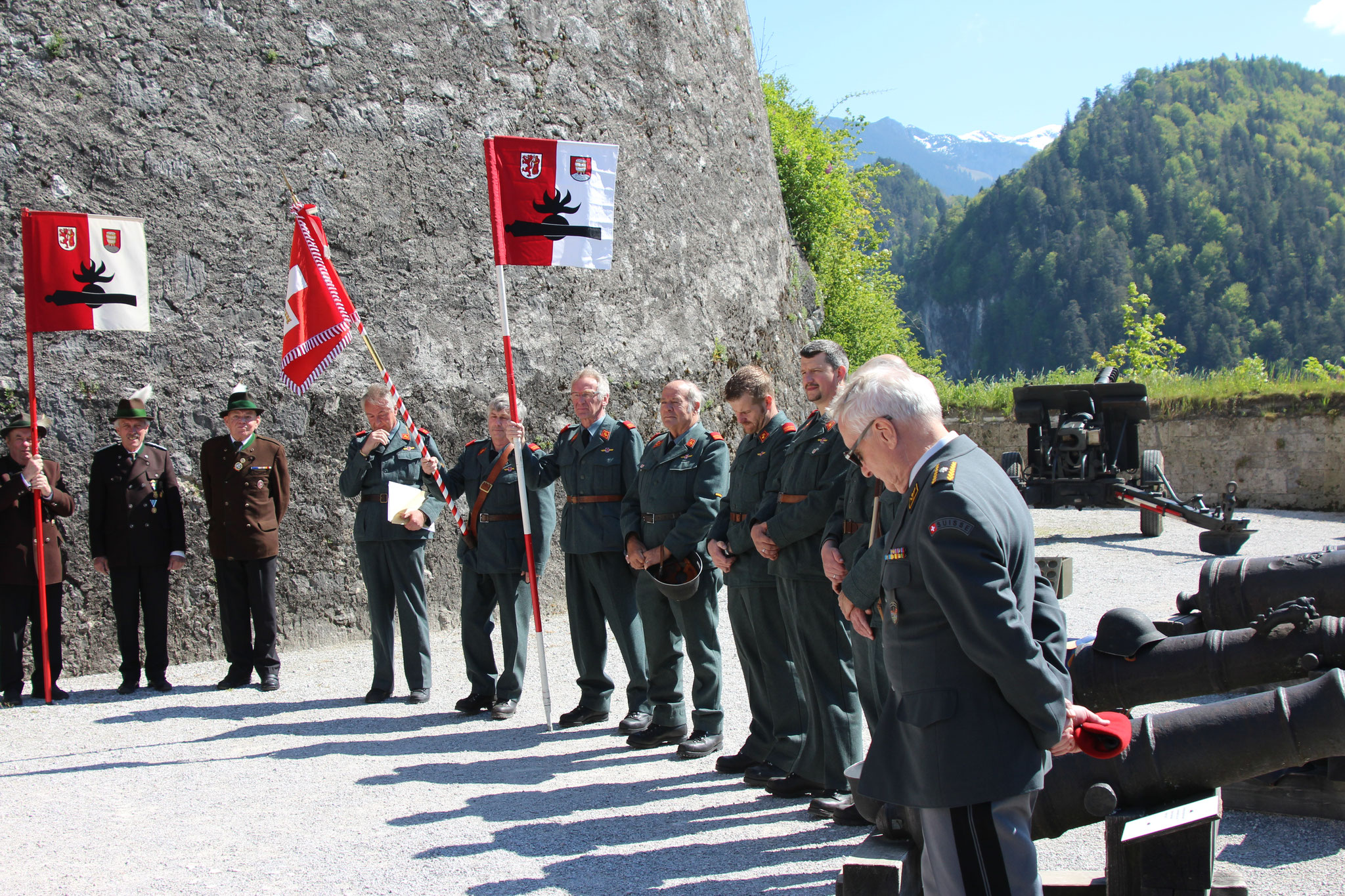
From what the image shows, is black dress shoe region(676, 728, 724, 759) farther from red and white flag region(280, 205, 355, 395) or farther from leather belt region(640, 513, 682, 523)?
red and white flag region(280, 205, 355, 395)

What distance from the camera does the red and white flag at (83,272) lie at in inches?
258

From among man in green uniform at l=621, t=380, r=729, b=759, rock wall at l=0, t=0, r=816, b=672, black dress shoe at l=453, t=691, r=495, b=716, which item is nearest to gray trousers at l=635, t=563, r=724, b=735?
man in green uniform at l=621, t=380, r=729, b=759

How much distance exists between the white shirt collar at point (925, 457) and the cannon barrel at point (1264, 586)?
1927 mm

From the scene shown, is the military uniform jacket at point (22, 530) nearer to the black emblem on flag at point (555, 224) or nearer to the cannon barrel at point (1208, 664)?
the black emblem on flag at point (555, 224)

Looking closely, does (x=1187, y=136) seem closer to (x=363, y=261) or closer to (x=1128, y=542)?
(x=1128, y=542)

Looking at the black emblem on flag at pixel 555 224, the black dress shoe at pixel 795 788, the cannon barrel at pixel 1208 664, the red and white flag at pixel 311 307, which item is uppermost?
the black emblem on flag at pixel 555 224

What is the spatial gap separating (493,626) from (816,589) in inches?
101

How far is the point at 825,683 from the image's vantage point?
4.39m

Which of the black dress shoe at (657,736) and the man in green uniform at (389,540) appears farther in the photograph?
the man in green uniform at (389,540)

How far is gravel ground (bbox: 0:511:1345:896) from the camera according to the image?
365 cm

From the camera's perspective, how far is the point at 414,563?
6.66m

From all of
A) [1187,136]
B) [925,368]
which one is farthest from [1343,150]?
[925,368]

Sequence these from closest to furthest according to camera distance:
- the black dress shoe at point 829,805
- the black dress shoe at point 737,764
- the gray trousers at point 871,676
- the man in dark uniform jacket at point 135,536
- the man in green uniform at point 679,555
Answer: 1. the gray trousers at point 871,676
2. the black dress shoe at point 829,805
3. the black dress shoe at point 737,764
4. the man in green uniform at point 679,555
5. the man in dark uniform jacket at point 135,536

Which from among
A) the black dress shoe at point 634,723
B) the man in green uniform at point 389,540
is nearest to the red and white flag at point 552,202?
the man in green uniform at point 389,540
